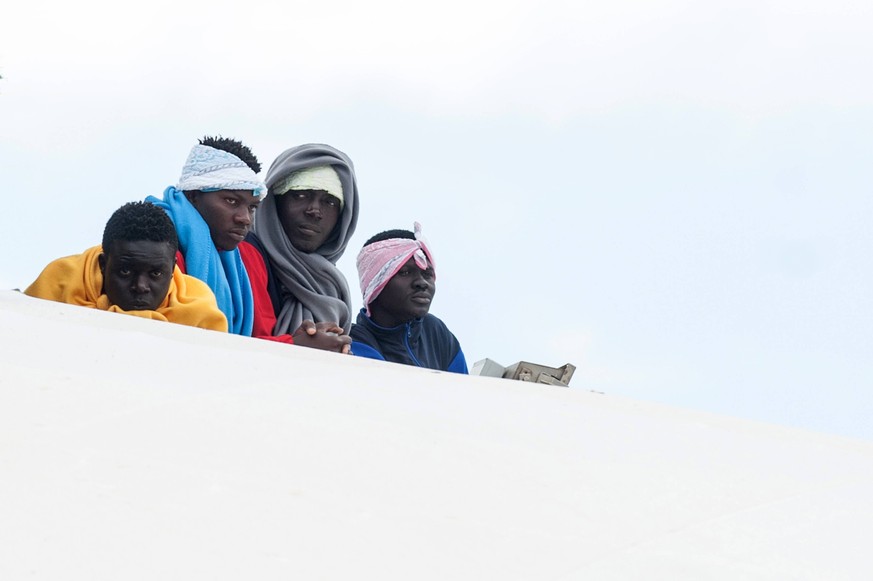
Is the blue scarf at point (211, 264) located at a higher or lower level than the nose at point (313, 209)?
lower

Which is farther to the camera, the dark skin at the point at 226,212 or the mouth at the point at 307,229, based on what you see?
A: the mouth at the point at 307,229

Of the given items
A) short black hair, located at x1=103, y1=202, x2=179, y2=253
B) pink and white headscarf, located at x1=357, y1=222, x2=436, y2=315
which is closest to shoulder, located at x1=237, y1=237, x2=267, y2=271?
pink and white headscarf, located at x1=357, y1=222, x2=436, y2=315

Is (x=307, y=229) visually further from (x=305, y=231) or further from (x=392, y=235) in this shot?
(x=392, y=235)

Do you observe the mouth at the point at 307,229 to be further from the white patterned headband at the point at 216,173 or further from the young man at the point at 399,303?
the white patterned headband at the point at 216,173

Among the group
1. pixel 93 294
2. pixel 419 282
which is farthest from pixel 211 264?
pixel 419 282

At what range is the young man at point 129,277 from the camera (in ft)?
16.5

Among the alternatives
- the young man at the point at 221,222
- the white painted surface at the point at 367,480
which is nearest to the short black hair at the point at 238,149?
the young man at the point at 221,222

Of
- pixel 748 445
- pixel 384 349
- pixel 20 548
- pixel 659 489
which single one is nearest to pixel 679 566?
pixel 659 489

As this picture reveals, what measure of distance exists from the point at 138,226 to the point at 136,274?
22cm

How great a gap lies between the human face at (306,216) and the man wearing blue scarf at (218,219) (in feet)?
1.49

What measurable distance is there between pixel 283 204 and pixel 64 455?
15.1 feet

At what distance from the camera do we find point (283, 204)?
6.80 meters

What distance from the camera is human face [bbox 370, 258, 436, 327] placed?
6.68 m

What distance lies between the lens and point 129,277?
507 centimetres
